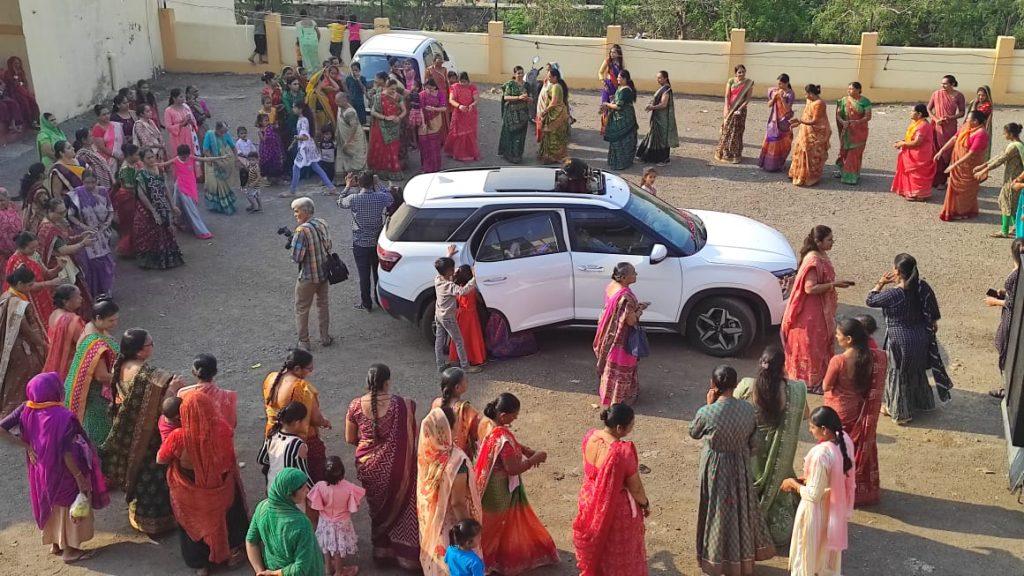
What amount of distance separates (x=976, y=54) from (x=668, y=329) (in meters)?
12.5

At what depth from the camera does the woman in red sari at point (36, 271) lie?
9141mm

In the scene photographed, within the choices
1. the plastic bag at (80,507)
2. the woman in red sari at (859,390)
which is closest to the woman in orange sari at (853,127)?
the woman in red sari at (859,390)

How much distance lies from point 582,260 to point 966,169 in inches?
256

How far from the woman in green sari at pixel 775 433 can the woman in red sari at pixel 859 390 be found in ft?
2.01

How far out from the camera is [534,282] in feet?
31.6

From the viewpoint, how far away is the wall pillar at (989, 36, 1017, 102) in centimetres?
1870

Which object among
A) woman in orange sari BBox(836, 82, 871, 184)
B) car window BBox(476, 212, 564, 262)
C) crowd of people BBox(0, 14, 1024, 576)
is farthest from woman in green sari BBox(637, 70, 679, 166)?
car window BBox(476, 212, 564, 262)

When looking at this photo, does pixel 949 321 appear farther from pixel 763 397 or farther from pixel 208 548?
pixel 208 548

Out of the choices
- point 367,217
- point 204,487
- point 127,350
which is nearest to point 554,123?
point 367,217

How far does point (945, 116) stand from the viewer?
47.5 feet

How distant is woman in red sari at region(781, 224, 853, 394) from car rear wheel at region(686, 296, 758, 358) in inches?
21.1

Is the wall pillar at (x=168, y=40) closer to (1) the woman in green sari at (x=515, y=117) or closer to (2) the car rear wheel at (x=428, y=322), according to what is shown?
(1) the woman in green sari at (x=515, y=117)

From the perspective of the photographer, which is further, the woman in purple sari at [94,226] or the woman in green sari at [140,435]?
the woman in purple sari at [94,226]

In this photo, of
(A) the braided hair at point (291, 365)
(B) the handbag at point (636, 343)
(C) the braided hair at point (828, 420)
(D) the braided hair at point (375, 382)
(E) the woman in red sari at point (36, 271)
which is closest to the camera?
(C) the braided hair at point (828, 420)
